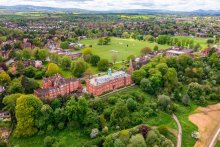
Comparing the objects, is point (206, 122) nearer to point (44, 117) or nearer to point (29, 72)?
point (44, 117)

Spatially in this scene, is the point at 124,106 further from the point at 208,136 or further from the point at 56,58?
the point at 56,58

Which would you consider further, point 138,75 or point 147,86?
point 138,75

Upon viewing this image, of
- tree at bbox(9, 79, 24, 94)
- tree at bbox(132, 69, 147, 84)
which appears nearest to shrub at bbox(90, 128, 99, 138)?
tree at bbox(9, 79, 24, 94)

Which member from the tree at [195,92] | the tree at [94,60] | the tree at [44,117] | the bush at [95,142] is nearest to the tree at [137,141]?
the bush at [95,142]

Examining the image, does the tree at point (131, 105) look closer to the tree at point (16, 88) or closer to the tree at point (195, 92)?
the tree at point (195, 92)

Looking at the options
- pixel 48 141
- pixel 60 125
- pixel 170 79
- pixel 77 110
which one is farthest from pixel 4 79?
pixel 170 79

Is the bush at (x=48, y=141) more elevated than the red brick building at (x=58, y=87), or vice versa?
the red brick building at (x=58, y=87)
